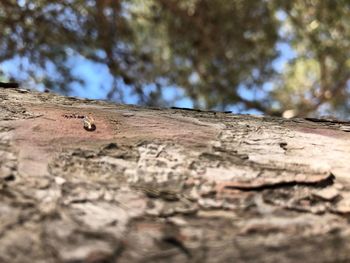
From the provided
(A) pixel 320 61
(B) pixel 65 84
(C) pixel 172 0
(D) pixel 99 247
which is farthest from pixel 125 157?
(A) pixel 320 61

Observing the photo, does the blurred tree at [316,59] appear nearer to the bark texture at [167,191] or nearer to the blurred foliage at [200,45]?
the blurred foliage at [200,45]

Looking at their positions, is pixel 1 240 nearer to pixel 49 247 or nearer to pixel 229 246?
pixel 49 247

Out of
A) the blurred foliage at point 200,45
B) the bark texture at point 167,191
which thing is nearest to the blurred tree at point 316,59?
the blurred foliage at point 200,45

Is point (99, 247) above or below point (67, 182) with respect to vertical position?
below

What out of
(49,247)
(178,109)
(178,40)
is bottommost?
(49,247)

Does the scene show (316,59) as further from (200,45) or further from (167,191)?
(167,191)

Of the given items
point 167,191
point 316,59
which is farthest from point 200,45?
point 167,191

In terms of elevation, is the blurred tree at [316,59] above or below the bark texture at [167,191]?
above
